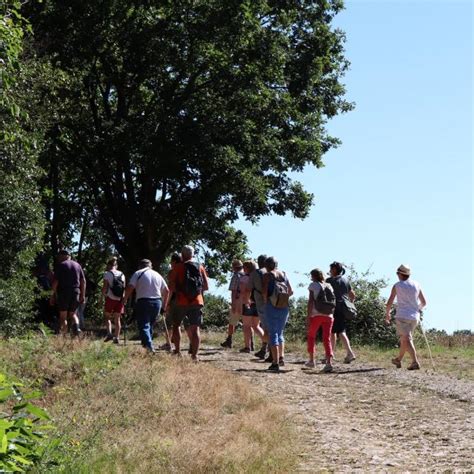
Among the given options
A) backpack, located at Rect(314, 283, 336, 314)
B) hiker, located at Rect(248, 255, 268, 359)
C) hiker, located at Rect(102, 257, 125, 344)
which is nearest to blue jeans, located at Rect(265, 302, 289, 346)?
hiker, located at Rect(248, 255, 268, 359)

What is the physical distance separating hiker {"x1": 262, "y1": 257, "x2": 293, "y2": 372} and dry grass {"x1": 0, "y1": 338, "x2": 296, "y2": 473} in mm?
1964

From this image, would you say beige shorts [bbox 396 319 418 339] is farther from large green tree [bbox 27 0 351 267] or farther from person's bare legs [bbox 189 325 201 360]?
large green tree [bbox 27 0 351 267]

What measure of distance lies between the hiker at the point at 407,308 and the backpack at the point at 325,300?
3.44 feet

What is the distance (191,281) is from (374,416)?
5.08 m

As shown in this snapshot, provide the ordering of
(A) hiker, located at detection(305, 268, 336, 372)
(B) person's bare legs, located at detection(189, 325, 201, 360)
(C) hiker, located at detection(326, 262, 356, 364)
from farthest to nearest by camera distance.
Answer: (C) hiker, located at detection(326, 262, 356, 364) → (A) hiker, located at detection(305, 268, 336, 372) → (B) person's bare legs, located at detection(189, 325, 201, 360)

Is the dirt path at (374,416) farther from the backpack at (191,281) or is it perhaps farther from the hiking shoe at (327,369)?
the backpack at (191,281)

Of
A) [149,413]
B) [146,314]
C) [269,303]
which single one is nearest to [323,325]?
[269,303]

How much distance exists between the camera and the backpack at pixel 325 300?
16078mm

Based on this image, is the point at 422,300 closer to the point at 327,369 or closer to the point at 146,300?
the point at 327,369

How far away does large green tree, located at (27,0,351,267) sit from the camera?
89.4 ft

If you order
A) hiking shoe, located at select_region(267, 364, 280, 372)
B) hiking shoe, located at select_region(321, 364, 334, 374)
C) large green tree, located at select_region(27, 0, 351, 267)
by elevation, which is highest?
large green tree, located at select_region(27, 0, 351, 267)

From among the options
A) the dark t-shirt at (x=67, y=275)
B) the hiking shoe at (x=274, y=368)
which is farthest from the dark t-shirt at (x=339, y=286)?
the dark t-shirt at (x=67, y=275)

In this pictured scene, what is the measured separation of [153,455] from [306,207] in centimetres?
2392

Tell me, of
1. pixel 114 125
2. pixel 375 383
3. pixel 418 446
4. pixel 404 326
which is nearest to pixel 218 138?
pixel 114 125
